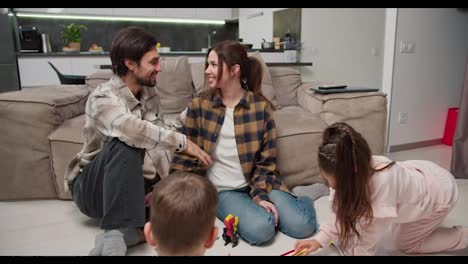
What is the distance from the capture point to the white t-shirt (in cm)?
154

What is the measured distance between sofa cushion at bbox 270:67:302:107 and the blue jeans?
101 centimetres

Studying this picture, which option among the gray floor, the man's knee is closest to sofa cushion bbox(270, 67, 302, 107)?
the gray floor


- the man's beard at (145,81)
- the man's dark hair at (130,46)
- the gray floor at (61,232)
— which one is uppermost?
the man's dark hair at (130,46)

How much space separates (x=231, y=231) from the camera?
4.48 feet

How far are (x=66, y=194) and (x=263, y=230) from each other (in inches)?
39.2

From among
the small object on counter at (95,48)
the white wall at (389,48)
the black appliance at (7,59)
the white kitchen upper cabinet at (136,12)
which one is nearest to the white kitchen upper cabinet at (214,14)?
the white kitchen upper cabinet at (136,12)

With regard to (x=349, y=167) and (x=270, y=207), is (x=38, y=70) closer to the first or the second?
(x=270, y=207)

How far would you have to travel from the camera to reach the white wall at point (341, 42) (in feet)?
11.9

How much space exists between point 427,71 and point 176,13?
3.24 m

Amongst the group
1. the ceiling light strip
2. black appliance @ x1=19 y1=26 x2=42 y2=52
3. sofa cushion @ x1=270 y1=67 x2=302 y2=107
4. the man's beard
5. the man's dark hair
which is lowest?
sofa cushion @ x1=270 y1=67 x2=302 y2=107

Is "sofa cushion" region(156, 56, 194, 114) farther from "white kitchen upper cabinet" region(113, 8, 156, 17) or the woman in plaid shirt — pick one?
"white kitchen upper cabinet" region(113, 8, 156, 17)

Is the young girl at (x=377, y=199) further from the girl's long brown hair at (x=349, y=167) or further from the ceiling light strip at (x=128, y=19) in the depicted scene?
the ceiling light strip at (x=128, y=19)

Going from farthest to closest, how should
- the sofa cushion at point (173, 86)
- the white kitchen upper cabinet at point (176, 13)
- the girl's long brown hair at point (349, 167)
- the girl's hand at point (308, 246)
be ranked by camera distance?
the white kitchen upper cabinet at point (176, 13) < the sofa cushion at point (173, 86) < the girl's hand at point (308, 246) < the girl's long brown hair at point (349, 167)

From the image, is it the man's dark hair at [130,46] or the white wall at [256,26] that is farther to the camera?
the white wall at [256,26]
